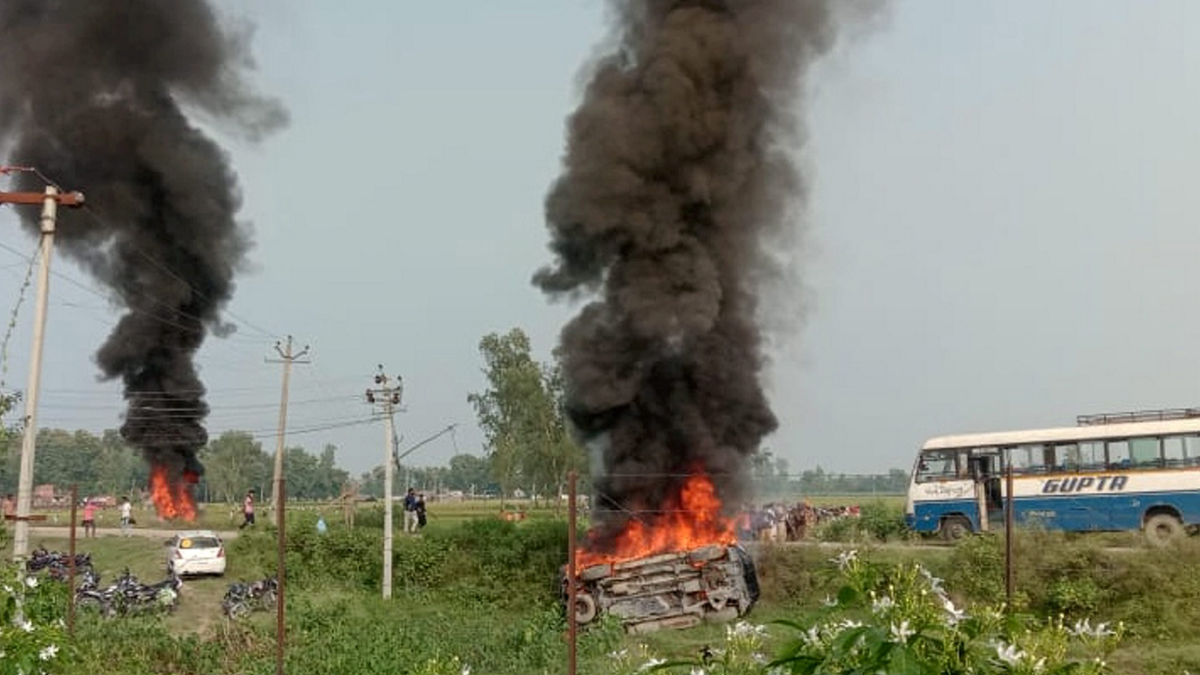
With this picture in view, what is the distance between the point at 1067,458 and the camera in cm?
2388

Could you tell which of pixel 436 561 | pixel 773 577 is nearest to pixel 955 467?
pixel 773 577

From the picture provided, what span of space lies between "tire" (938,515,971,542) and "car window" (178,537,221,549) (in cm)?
1914

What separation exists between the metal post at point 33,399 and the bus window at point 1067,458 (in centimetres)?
2174

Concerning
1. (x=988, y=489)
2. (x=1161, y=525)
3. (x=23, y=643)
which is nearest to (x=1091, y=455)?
(x=1161, y=525)

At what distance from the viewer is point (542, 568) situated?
82.1 ft

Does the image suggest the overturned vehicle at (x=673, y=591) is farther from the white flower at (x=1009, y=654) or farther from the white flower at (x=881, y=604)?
the white flower at (x=1009, y=654)

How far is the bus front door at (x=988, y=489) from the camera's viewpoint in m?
24.9

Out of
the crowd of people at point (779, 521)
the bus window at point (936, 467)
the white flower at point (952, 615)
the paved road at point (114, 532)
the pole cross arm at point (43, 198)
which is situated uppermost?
the pole cross arm at point (43, 198)

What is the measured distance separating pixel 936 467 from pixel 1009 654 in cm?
2534

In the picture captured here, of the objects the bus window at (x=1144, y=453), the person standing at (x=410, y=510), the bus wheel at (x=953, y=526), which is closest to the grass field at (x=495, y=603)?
the bus wheel at (x=953, y=526)

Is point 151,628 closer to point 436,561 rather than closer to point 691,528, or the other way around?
point 436,561

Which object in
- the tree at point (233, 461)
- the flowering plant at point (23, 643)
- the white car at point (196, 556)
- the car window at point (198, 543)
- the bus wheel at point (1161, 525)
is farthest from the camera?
the tree at point (233, 461)

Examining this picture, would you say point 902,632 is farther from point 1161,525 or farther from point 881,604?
point 1161,525

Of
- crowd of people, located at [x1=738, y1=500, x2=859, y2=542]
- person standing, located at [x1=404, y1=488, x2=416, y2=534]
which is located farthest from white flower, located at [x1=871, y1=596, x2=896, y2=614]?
person standing, located at [x1=404, y1=488, x2=416, y2=534]
